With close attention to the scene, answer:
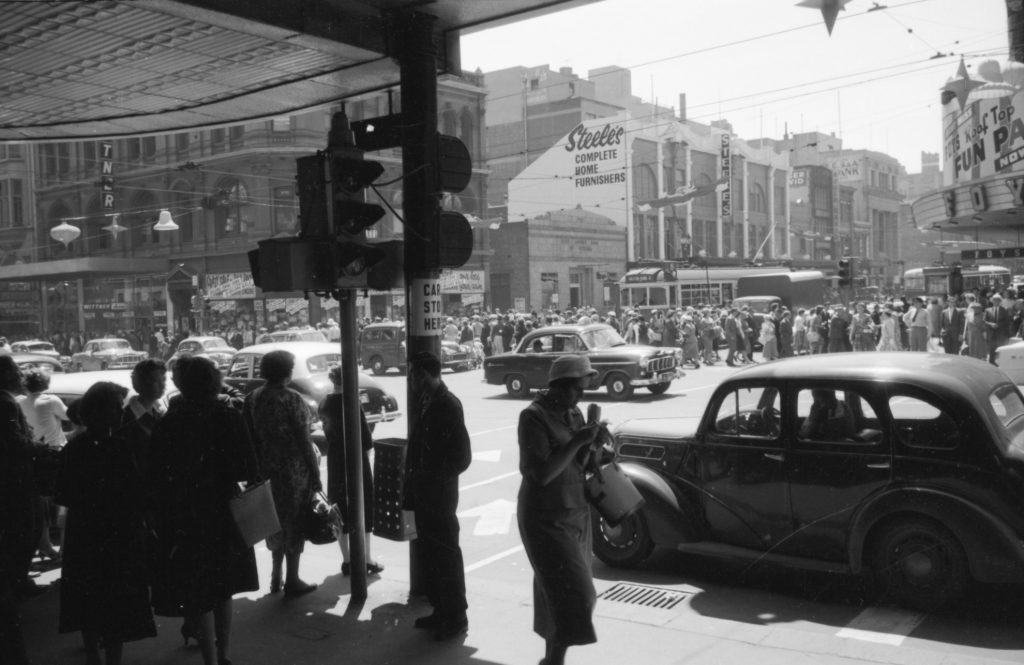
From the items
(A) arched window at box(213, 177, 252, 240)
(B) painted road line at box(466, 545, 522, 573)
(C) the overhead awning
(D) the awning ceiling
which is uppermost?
(A) arched window at box(213, 177, 252, 240)

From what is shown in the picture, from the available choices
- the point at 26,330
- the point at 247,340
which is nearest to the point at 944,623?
the point at 247,340

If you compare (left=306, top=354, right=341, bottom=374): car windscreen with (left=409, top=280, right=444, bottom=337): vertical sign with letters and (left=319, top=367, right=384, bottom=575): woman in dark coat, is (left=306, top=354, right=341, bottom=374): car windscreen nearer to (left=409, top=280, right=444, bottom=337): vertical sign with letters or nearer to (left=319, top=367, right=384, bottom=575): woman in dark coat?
(left=319, top=367, right=384, bottom=575): woman in dark coat

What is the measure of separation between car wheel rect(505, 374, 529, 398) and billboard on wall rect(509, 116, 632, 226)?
2272 cm

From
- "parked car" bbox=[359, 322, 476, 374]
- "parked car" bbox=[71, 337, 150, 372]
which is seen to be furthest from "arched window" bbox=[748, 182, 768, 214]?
"parked car" bbox=[71, 337, 150, 372]

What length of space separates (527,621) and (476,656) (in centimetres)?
69

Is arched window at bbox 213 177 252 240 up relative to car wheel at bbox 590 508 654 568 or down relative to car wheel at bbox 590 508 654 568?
up

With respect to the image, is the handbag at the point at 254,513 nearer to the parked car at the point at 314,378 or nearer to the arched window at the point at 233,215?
the parked car at the point at 314,378

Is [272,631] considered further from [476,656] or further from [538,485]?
[538,485]

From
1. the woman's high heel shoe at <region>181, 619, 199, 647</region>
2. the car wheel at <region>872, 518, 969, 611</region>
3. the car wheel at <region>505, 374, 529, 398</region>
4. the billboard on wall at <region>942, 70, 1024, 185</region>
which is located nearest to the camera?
the woman's high heel shoe at <region>181, 619, 199, 647</region>

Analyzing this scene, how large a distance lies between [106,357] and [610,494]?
28.0 m

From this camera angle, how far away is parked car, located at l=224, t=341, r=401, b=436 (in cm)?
1416

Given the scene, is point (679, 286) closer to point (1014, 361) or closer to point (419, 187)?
point (1014, 361)

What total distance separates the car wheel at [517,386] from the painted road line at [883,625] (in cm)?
1441

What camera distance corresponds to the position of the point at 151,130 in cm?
973
